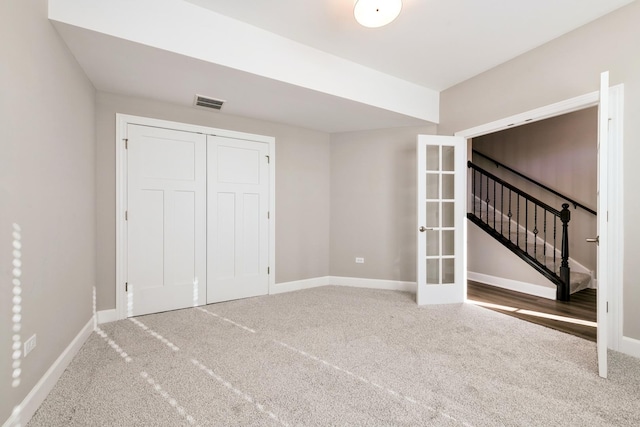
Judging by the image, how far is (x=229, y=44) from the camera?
99.7 inches

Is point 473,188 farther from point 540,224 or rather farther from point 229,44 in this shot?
point 229,44

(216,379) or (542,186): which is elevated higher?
(542,186)

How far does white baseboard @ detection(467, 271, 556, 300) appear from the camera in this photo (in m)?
3.89

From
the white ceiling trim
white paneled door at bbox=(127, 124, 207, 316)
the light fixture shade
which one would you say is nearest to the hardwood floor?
the white ceiling trim

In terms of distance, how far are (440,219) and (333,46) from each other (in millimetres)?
2348

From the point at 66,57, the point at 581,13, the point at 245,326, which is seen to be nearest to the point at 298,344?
the point at 245,326

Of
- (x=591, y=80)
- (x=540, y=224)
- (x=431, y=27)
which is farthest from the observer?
(x=540, y=224)

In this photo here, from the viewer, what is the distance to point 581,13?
7.99 ft

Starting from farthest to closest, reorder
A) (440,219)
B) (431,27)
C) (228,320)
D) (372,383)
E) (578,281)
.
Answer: (578,281)
(440,219)
(228,320)
(431,27)
(372,383)

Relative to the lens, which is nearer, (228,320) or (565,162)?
(228,320)

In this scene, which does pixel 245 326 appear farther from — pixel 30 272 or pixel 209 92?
pixel 209 92

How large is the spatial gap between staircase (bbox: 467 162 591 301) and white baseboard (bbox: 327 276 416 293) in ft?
5.17

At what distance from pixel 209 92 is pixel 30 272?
7.06 ft

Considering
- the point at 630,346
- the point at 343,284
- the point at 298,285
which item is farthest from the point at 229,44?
the point at 630,346
